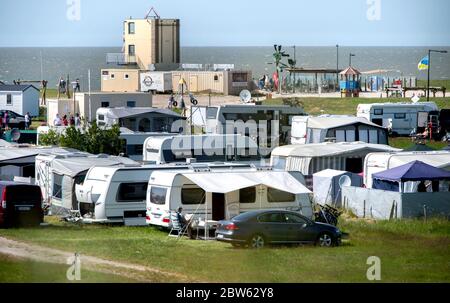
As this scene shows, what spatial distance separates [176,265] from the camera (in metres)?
18.5

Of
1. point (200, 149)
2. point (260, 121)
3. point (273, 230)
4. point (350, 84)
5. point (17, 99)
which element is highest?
point (350, 84)

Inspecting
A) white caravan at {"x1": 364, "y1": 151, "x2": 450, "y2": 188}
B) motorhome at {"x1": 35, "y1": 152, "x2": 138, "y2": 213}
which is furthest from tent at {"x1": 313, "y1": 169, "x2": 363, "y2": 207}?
motorhome at {"x1": 35, "y1": 152, "x2": 138, "y2": 213}

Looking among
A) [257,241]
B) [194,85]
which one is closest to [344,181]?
[257,241]

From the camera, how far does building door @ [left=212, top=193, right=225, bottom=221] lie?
2354 centimetres

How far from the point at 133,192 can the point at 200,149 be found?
7.05 meters

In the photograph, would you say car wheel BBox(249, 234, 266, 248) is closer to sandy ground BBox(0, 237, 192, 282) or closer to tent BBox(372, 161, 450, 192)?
sandy ground BBox(0, 237, 192, 282)

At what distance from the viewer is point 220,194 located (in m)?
23.6

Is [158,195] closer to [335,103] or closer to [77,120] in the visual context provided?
[77,120]

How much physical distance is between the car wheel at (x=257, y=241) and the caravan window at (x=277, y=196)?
247 cm

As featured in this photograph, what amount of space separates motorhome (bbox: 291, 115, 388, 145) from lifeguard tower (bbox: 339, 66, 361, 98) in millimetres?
23286

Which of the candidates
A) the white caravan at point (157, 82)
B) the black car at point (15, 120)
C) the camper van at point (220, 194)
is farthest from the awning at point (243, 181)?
the white caravan at point (157, 82)
